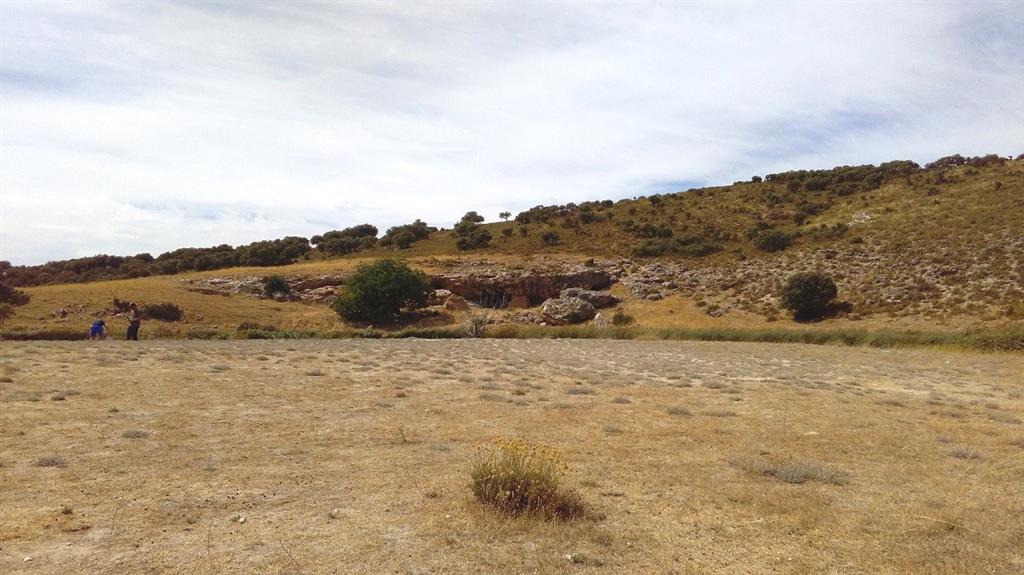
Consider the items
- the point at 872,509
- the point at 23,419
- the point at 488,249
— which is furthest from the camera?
the point at 488,249

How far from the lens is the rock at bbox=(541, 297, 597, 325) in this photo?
4381 centimetres

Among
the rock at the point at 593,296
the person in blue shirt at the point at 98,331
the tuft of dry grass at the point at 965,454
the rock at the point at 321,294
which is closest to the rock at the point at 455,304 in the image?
the rock at the point at 593,296

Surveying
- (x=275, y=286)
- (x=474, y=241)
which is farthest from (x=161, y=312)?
(x=474, y=241)

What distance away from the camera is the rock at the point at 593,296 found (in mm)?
45938

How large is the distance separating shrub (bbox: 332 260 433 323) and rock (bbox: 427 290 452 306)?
A: 9.96ft

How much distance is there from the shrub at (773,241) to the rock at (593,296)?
1398 cm

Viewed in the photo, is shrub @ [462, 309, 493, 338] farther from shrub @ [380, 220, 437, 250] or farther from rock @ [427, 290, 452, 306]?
shrub @ [380, 220, 437, 250]

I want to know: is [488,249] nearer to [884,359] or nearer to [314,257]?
[314,257]

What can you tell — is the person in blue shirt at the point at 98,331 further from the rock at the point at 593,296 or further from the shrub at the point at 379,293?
the rock at the point at 593,296

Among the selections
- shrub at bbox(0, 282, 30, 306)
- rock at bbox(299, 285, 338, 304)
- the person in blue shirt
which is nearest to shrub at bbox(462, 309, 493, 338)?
rock at bbox(299, 285, 338, 304)

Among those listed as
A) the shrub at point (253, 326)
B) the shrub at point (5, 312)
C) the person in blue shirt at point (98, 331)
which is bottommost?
the shrub at point (253, 326)

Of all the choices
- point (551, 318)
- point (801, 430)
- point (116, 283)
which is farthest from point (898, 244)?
point (116, 283)

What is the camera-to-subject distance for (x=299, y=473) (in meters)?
7.23

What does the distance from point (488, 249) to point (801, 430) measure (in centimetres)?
5068
